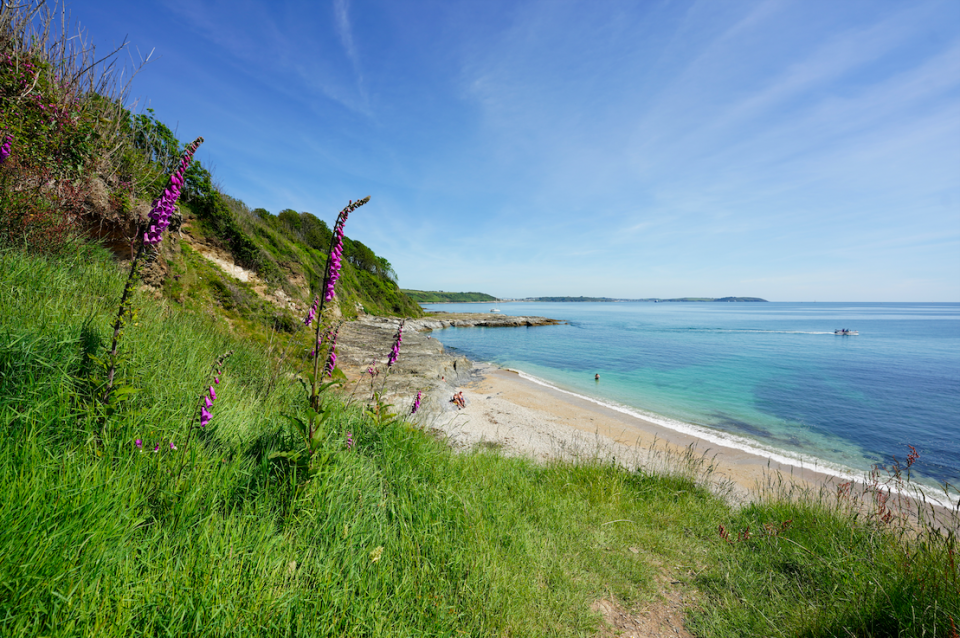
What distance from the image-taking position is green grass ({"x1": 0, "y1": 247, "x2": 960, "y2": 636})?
5.74 ft

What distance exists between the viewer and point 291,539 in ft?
7.77

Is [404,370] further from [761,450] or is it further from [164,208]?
[761,450]

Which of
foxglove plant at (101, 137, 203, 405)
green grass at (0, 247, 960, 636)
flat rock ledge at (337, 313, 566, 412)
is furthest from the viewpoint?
flat rock ledge at (337, 313, 566, 412)

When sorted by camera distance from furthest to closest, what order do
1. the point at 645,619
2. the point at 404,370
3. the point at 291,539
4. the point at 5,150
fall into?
1. the point at 404,370
2. the point at 5,150
3. the point at 645,619
4. the point at 291,539

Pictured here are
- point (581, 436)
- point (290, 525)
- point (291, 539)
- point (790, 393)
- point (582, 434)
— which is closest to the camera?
point (291, 539)

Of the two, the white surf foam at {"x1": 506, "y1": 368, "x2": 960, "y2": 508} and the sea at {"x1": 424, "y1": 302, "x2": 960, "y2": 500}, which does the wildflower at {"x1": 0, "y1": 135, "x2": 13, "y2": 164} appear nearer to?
the white surf foam at {"x1": 506, "y1": 368, "x2": 960, "y2": 508}

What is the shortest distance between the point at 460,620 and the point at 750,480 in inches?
465

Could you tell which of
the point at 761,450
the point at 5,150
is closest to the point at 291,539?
the point at 5,150

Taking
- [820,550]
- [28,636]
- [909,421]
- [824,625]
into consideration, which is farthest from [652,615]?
[909,421]

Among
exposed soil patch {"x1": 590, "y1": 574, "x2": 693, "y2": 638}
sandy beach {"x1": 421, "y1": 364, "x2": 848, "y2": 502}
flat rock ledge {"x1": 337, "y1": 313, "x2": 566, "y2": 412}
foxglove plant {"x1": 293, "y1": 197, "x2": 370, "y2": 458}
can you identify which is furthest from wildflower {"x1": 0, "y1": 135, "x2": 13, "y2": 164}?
exposed soil patch {"x1": 590, "y1": 574, "x2": 693, "y2": 638}

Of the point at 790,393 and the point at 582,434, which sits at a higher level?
the point at 582,434

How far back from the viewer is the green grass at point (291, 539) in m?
1.75

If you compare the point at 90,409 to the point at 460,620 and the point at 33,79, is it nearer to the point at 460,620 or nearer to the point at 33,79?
the point at 460,620

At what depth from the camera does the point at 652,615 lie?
324 cm
